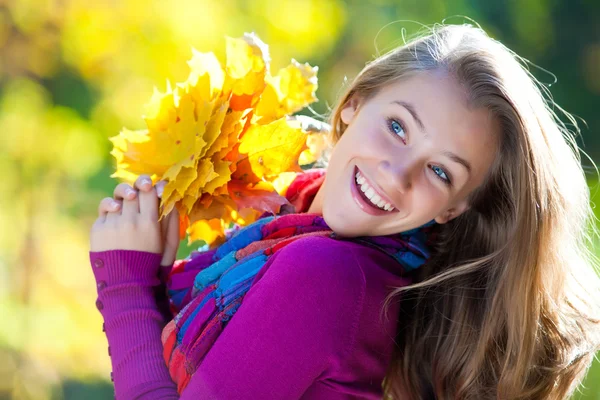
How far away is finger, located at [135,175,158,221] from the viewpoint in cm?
124

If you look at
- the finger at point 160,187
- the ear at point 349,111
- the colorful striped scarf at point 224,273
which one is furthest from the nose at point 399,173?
the finger at point 160,187

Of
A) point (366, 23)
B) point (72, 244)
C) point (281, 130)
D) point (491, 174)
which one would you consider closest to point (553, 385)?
point (491, 174)

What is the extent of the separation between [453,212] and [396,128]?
0.68 feet

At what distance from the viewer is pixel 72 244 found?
276cm

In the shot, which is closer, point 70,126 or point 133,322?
point 133,322

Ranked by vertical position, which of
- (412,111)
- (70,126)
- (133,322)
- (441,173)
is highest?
(412,111)

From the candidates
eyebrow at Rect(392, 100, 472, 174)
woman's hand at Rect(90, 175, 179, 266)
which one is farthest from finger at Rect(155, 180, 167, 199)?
eyebrow at Rect(392, 100, 472, 174)

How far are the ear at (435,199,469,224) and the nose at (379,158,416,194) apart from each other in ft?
0.47

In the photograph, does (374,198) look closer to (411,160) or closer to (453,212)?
(411,160)

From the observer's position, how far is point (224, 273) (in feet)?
3.80

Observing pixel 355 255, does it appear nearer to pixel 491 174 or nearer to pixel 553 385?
pixel 491 174

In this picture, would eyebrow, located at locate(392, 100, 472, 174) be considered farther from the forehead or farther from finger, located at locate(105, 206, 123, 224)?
finger, located at locate(105, 206, 123, 224)

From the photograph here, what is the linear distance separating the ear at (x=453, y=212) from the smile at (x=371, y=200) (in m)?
0.14

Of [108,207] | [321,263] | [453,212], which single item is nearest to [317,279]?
[321,263]
